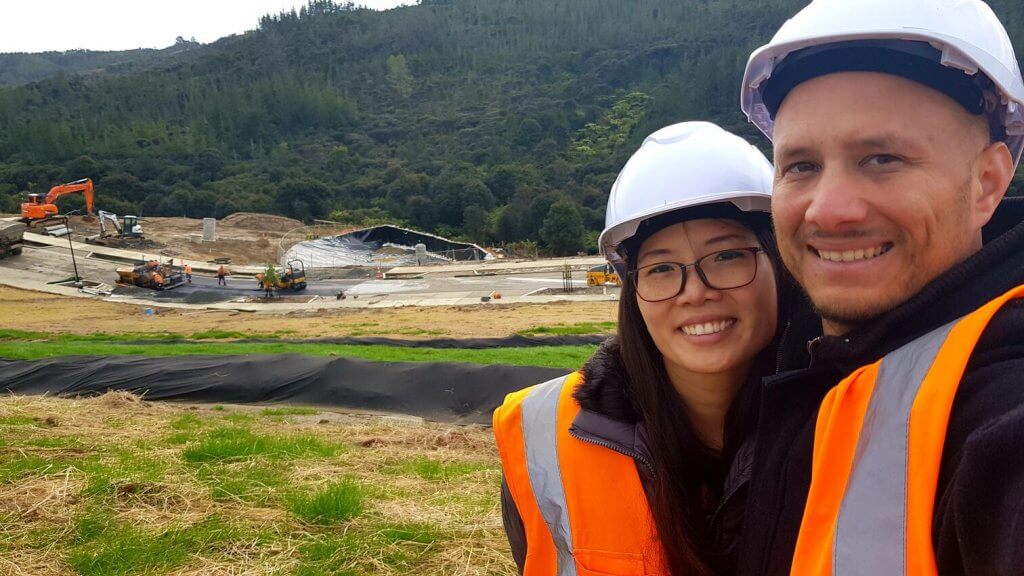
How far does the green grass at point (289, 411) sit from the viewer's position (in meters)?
9.41

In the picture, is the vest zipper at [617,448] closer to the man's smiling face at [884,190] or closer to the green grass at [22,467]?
the man's smiling face at [884,190]

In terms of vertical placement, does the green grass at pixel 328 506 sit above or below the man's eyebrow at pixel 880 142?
below

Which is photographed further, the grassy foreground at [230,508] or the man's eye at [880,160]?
the grassy foreground at [230,508]

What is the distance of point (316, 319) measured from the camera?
80.3ft

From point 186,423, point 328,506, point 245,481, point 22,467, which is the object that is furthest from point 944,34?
point 186,423

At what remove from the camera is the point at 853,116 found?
1221mm

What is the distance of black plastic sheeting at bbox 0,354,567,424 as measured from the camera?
1001 cm

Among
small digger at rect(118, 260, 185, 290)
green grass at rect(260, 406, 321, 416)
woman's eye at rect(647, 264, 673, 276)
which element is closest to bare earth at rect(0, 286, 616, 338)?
small digger at rect(118, 260, 185, 290)

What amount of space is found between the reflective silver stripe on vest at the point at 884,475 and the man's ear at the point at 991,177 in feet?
1.02

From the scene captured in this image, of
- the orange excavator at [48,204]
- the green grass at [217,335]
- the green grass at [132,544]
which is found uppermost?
the green grass at [132,544]

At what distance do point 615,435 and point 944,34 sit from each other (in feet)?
3.91

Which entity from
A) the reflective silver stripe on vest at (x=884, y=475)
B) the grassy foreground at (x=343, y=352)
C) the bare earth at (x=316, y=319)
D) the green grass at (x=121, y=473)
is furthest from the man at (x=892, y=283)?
the bare earth at (x=316, y=319)

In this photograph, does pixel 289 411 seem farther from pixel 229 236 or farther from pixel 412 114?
pixel 412 114

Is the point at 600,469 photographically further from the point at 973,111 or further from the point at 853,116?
the point at 973,111
